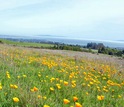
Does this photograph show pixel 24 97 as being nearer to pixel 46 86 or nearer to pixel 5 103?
pixel 5 103

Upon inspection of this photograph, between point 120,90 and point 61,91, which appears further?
point 120,90

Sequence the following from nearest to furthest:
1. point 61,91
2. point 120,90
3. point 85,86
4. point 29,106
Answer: point 29,106 → point 61,91 → point 85,86 → point 120,90

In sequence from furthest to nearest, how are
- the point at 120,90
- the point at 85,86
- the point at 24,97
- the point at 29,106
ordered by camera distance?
the point at 120,90 < the point at 85,86 < the point at 24,97 < the point at 29,106

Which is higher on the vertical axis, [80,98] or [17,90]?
[17,90]

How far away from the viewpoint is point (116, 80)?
720cm

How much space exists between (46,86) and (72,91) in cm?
57

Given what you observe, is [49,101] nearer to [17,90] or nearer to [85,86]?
[17,90]

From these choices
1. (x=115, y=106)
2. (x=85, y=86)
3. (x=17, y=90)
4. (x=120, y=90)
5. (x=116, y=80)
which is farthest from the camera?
(x=116, y=80)

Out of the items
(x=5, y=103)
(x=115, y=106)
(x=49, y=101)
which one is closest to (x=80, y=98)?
(x=115, y=106)

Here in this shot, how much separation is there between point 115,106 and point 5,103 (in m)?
2.22

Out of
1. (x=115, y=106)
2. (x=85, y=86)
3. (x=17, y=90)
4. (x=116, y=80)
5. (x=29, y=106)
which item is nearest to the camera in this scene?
(x=29, y=106)

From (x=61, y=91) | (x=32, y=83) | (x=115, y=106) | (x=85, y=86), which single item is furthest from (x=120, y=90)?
(x=32, y=83)

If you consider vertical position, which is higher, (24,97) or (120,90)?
(24,97)

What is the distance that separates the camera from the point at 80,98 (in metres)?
4.20
